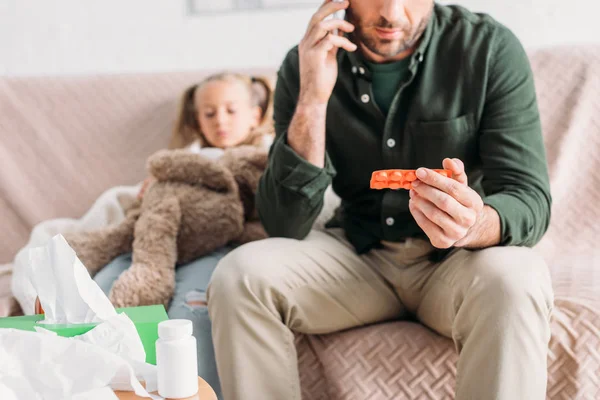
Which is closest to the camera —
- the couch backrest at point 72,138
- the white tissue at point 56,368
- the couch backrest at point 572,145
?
the white tissue at point 56,368

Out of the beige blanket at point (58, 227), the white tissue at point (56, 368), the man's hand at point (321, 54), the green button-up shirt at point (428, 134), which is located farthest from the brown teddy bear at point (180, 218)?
the white tissue at point (56, 368)

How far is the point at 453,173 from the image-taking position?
37.4 inches

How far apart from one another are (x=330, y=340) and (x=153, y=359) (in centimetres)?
43

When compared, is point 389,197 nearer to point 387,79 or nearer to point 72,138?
point 387,79

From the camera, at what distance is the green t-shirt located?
1286 millimetres

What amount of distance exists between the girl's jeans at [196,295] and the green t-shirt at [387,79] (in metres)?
0.52

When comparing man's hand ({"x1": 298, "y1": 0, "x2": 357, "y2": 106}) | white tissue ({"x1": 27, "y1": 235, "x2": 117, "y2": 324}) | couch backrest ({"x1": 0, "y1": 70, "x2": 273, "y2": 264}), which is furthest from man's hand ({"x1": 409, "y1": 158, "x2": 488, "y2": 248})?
couch backrest ({"x1": 0, "y1": 70, "x2": 273, "y2": 264})

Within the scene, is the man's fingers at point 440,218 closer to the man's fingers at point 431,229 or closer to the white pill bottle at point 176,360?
the man's fingers at point 431,229

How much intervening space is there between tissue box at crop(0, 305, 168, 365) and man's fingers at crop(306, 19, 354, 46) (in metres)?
0.58

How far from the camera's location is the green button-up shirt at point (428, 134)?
1183 millimetres

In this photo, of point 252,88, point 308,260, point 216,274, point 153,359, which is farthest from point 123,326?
point 252,88

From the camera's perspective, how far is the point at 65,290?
33.6 inches

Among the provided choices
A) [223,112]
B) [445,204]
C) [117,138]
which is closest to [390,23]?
[445,204]

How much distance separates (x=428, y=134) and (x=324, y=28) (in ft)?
0.91
